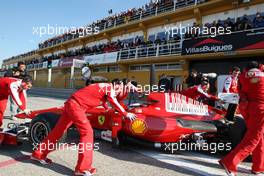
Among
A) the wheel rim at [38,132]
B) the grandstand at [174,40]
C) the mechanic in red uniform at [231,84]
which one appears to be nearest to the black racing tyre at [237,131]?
the mechanic in red uniform at [231,84]

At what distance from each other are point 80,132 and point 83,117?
8.5 inches

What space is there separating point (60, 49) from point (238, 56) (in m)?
38.4

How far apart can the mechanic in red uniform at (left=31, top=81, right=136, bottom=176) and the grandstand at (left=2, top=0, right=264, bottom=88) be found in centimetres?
1373

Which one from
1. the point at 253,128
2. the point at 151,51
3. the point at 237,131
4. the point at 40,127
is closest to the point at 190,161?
the point at 237,131

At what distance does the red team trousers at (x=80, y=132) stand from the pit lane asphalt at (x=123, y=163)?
0.77ft

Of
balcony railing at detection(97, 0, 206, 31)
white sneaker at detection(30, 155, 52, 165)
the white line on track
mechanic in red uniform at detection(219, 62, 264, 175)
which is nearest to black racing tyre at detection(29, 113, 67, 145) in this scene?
white sneaker at detection(30, 155, 52, 165)

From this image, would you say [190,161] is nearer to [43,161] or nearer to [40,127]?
[43,161]

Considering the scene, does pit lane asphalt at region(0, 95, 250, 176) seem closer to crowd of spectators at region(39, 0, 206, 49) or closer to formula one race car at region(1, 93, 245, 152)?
formula one race car at region(1, 93, 245, 152)

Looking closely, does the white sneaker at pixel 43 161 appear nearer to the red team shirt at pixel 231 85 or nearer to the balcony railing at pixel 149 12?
the red team shirt at pixel 231 85

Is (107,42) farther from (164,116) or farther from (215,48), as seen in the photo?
(164,116)

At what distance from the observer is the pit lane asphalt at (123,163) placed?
468 centimetres

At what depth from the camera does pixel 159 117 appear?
5.82 m

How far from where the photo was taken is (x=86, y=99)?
4.91 meters

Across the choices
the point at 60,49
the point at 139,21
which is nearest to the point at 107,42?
the point at 139,21
